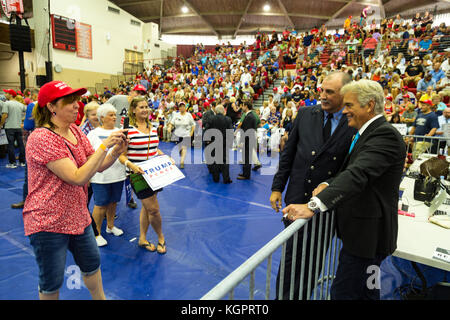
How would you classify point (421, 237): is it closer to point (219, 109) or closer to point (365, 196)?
point (365, 196)

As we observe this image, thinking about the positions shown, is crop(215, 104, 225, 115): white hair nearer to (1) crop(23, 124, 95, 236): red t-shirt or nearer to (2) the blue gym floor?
(2) the blue gym floor

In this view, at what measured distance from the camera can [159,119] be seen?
13.0 metres

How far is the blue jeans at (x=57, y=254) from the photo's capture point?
1.71 metres

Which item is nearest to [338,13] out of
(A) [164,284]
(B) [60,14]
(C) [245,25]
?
(C) [245,25]

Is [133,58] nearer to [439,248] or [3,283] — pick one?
[3,283]

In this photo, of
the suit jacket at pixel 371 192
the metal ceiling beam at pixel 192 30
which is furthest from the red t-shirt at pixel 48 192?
the metal ceiling beam at pixel 192 30

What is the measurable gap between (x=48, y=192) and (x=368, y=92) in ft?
6.53

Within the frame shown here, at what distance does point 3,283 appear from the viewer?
8.82 ft

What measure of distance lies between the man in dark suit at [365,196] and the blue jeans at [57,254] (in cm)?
137

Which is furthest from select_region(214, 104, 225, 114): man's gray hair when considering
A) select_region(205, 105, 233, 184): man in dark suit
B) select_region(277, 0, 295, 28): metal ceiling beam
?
select_region(277, 0, 295, 28): metal ceiling beam

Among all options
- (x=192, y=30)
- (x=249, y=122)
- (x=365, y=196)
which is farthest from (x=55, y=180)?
(x=192, y=30)

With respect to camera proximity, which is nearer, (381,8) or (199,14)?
(381,8)
